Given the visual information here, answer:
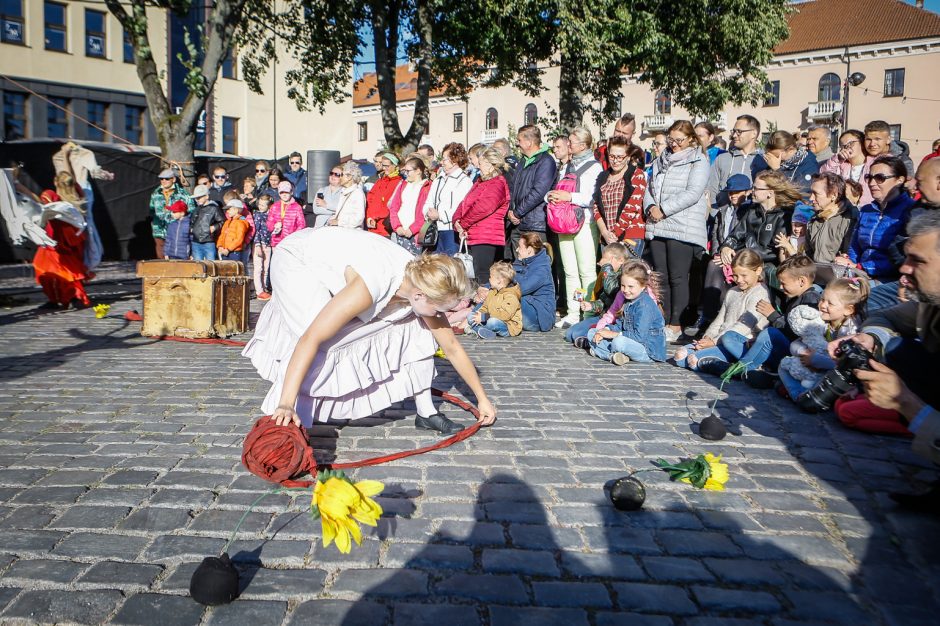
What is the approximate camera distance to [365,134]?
240 feet

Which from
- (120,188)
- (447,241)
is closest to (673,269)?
(447,241)

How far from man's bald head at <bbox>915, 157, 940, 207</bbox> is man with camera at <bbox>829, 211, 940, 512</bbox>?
225cm

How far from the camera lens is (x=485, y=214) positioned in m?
9.91

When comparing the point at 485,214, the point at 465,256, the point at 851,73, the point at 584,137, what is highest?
the point at 851,73

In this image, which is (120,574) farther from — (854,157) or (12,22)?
(12,22)

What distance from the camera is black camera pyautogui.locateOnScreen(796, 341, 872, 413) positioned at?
392cm

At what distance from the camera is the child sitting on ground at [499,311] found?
948 centimetres

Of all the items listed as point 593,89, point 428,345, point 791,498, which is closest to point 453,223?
point 428,345

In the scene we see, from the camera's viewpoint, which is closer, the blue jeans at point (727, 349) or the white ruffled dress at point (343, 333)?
the white ruffled dress at point (343, 333)

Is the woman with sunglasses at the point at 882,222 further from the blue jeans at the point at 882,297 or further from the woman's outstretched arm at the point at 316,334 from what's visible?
the woman's outstretched arm at the point at 316,334

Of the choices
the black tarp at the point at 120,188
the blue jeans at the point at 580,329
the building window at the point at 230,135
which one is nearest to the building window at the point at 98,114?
the building window at the point at 230,135

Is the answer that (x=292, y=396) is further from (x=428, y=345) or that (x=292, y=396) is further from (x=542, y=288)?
(x=542, y=288)

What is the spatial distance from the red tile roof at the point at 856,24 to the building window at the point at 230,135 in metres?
34.3

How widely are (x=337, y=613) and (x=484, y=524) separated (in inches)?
38.7
